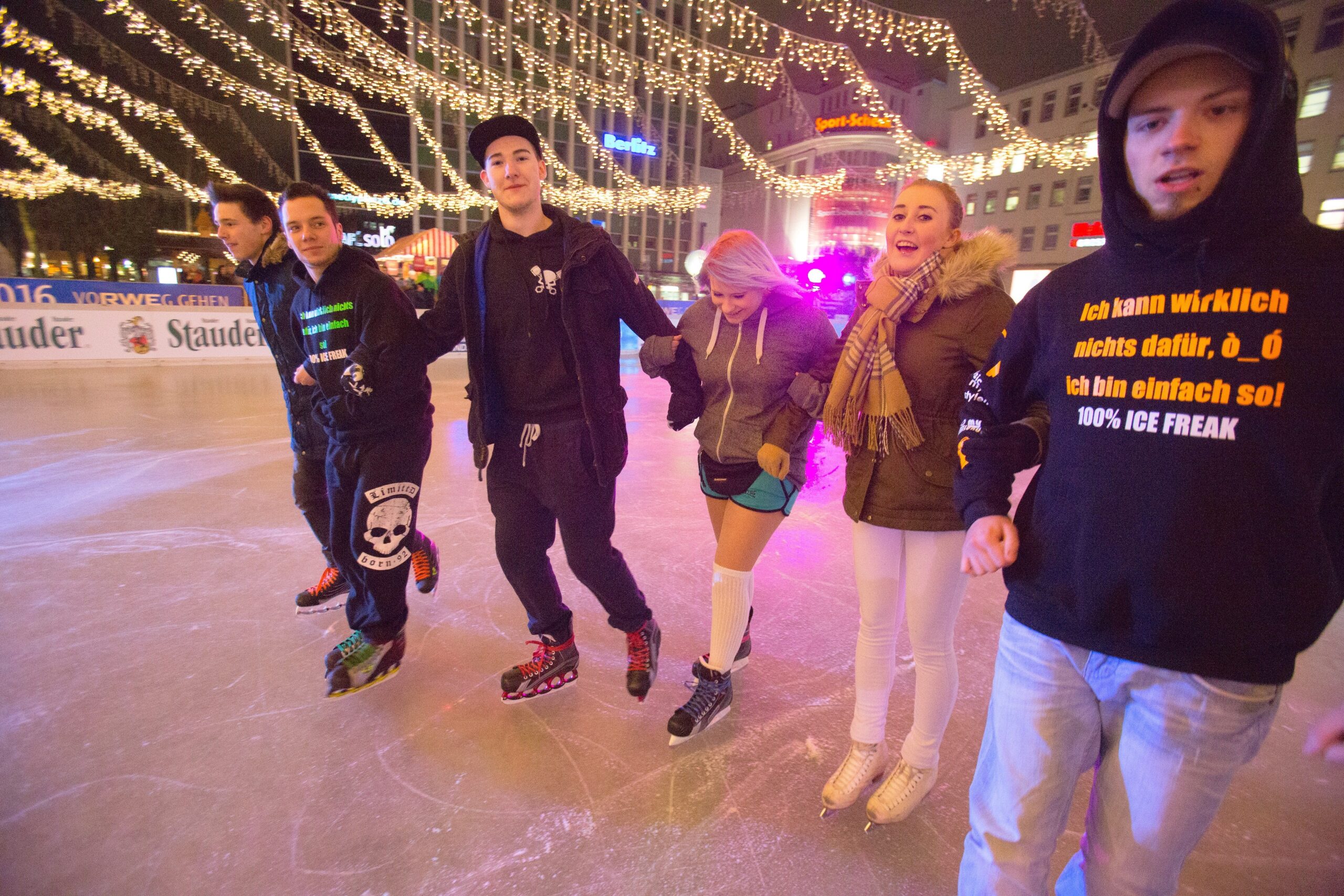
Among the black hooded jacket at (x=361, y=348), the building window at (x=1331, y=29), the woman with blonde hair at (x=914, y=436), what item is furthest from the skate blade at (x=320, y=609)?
the building window at (x=1331, y=29)

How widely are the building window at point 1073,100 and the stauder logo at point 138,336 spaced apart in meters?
33.6

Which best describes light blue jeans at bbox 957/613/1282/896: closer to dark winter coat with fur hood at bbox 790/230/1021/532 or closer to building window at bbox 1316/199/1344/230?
dark winter coat with fur hood at bbox 790/230/1021/532

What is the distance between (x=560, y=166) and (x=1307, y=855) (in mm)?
17540

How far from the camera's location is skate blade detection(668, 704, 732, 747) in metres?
1.93

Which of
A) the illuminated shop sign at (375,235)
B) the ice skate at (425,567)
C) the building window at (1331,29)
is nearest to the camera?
the ice skate at (425,567)

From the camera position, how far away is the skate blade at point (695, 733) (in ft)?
6.32

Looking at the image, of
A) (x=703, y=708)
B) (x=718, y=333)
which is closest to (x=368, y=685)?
(x=703, y=708)

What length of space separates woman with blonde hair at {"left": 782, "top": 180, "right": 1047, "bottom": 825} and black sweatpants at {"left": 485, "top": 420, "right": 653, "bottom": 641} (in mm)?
830

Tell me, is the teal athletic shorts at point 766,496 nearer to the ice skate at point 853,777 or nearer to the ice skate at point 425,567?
the ice skate at point 853,777

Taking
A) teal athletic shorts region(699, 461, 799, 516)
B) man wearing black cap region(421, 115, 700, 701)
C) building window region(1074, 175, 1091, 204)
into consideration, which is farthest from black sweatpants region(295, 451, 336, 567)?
building window region(1074, 175, 1091, 204)

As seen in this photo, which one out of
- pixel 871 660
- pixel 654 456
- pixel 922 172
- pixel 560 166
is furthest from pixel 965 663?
pixel 560 166

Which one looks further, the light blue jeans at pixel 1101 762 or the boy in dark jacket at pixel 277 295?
the boy in dark jacket at pixel 277 295

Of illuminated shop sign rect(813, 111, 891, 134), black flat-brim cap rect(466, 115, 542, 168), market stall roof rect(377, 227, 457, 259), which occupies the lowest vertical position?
black flat-brim cap rect(466, 115, 542, 168)

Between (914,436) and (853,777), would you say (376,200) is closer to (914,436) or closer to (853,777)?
(914,436)
